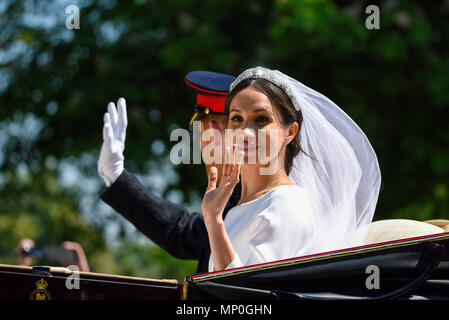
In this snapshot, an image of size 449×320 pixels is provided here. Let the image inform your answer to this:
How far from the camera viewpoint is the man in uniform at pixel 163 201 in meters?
2.92

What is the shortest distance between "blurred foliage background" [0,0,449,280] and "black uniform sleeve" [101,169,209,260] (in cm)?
286

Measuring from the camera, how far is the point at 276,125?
8.10ft

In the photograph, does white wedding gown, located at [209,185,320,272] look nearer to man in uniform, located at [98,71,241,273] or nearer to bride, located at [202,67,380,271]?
bride, located at [202,67,380,271]

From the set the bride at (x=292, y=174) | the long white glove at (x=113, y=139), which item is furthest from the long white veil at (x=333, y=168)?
the long white glove at (x=113, y=139)

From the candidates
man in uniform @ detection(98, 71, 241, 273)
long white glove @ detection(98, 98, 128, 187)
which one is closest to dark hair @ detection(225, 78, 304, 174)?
man in uniform @ detection(98, 71, 241, 273)

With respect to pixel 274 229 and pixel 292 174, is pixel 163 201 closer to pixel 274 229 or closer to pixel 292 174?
pixel 292 174

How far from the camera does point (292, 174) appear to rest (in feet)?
8.68

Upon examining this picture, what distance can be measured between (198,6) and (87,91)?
1.41 m

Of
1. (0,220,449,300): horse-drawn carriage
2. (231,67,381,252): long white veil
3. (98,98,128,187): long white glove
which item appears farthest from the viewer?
(98,98,128,187): long white glove

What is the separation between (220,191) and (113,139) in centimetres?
86

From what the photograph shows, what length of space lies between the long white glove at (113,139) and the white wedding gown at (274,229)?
764 millimetres

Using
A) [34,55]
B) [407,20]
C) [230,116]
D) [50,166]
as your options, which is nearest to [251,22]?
[407,20]

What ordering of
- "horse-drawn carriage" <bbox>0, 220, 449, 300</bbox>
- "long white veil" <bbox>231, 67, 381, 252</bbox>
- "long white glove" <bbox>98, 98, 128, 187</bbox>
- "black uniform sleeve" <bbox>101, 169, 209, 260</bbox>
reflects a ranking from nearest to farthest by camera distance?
"horse-drawn carriage" <bbox>0, 220, 449, 300</bbox> < "long white veil" <bbox>231, 67, 381, 252</bbox> < "long white glove" <bbox>98, 98, 128, 187</bbox> < "black uniform sleeve" <bbox>101, 169, 209, 260</bbox>

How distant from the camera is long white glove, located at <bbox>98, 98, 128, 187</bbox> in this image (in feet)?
9.43
